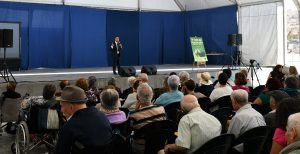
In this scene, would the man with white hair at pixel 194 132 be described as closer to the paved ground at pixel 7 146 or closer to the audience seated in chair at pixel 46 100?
the audience seated in chair at pixel 46 100

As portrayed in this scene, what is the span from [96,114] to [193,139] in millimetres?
774

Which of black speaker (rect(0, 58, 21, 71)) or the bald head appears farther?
black speaker (rect(0, 58, 21, 71))

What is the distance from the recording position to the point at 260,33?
16.7 metres

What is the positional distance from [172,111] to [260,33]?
43.8ft

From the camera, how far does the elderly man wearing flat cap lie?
2562 millimetres

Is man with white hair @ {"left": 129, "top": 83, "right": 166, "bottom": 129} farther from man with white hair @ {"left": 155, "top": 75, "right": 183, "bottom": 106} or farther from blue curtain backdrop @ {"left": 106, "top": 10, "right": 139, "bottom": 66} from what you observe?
blue curtain backdrop @ {"left": 106, "top": 10, "right": 139, "bottom": 66}

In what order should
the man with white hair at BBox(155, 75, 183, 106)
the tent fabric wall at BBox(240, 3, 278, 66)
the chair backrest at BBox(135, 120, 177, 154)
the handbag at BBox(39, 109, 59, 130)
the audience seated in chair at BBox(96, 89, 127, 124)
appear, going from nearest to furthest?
the chair backrest at BBox(135, 120, 177, 154) < the audience seated in chair at BBox(96, 89, 127, 124) < the handbag at BBox(39, 109, 59, 130) < the man with white hair at BBox(155, 75, 183, 106) < the tent fabric wall at BBox(240, 3, 278, 66)

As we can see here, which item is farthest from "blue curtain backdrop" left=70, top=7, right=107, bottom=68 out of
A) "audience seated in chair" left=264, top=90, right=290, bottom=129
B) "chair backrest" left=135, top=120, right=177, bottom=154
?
"audience seated in chair" left=264, top=90, right=290, bottom=129

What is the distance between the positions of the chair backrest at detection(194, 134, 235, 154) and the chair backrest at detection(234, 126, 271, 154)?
323mm

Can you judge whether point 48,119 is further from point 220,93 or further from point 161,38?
point 161,38

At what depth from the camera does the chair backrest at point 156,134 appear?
3.36 meters

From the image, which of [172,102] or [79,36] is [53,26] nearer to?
[79,36]

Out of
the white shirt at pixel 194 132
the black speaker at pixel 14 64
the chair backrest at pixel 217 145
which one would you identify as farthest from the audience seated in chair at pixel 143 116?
the black speaker at pixel 14 64

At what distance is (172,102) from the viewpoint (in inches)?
185
